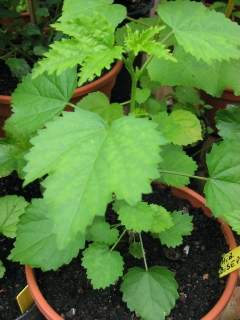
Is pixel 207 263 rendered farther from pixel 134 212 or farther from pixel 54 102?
pixel 54 102

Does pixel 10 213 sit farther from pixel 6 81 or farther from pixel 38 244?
pixel 6 81

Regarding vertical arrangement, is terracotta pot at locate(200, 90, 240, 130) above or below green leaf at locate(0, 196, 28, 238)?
above

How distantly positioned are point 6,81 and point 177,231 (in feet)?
3.14

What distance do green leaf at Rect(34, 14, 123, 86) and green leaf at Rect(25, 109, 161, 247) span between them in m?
0.10

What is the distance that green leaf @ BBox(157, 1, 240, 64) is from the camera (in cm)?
90

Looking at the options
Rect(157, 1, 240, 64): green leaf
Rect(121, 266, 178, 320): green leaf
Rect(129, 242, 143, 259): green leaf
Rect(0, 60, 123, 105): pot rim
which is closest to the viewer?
Rect(157, 1, 240, 64): green leaf

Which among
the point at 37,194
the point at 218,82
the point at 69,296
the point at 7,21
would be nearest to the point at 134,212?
the point at 69,296

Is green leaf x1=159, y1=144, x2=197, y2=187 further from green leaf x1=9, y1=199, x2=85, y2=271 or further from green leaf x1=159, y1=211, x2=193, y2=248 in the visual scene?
green leaf x1=9, y1=199, x2=85, y2=271

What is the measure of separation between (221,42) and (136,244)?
55 centimetres

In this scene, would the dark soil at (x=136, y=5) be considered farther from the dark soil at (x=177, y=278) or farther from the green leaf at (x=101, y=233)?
the green leaf at (x=101, y=233)

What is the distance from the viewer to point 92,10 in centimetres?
108

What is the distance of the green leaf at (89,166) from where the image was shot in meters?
0.78

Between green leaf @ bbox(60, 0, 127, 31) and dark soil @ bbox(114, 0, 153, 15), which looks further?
dark soil @ bbox(114, 0, 153, 15)

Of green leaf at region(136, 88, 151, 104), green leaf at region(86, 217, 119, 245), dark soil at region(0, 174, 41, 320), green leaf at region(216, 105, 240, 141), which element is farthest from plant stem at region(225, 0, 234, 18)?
dark soil at region(0, 174, 41, 320)
